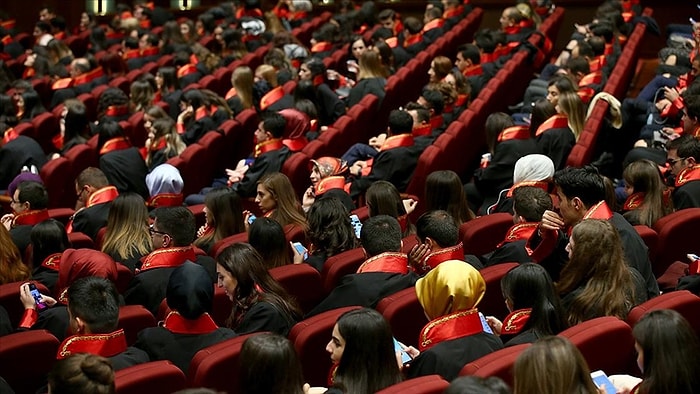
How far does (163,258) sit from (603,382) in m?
2.08

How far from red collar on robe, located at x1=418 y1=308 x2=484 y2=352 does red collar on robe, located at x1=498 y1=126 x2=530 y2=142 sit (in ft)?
9.50

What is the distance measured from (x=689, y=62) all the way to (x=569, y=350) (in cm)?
596

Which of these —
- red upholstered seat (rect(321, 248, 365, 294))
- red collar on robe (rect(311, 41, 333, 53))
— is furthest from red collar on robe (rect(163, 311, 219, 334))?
red collar on robe (rect(311, 41, 333, 53))

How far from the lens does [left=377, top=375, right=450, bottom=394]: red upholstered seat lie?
2.76 metres

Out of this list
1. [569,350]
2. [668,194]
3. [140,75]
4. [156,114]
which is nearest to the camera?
[569,350]

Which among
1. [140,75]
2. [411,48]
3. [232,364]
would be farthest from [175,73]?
[232,364]

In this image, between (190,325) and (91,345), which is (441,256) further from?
(91,345)

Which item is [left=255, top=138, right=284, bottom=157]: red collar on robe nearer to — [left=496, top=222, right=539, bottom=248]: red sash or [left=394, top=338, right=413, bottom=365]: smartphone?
[left=496, top=222, right=539, bottom=248]: red sash

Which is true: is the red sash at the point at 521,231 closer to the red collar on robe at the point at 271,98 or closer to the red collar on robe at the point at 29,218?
the red collar on robe at the point at 29,218

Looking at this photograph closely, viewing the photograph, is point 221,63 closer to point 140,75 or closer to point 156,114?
point 140,75

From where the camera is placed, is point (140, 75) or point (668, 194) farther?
point (140, 75)

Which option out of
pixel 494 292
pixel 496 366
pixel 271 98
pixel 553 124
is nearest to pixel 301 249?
pixel 494 292

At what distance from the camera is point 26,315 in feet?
13.4

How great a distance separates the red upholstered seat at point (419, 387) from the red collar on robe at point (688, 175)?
253 centimetres
